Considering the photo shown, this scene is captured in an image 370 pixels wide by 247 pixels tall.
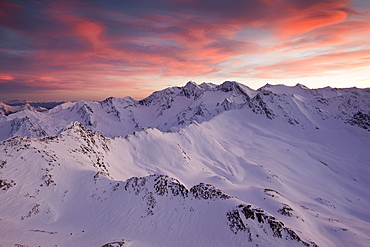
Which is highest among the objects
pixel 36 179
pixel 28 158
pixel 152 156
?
pixel 28 158

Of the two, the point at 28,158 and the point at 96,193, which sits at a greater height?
the point at 28,158

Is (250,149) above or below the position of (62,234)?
below

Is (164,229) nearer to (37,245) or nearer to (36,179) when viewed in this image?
(37,245)

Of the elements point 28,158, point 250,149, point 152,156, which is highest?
point 28,158

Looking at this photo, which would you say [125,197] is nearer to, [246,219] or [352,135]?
[246,219]

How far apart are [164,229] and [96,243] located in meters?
8.12

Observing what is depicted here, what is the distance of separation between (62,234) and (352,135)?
19502 cm

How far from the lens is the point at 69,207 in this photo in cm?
2752

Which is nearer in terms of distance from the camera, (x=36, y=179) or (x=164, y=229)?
(x=164, y=229)

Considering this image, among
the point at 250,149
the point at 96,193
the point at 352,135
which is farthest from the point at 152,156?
the point at 352,135

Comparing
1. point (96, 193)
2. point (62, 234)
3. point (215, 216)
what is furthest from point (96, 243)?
point (215, 216)

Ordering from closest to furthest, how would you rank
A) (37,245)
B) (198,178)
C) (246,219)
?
1. (37,245)
2. (246,219)
3. (198,178)

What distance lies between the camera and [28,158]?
30.6 meters

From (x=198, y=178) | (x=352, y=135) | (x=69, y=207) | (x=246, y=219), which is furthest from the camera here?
(x=352, y=135)
